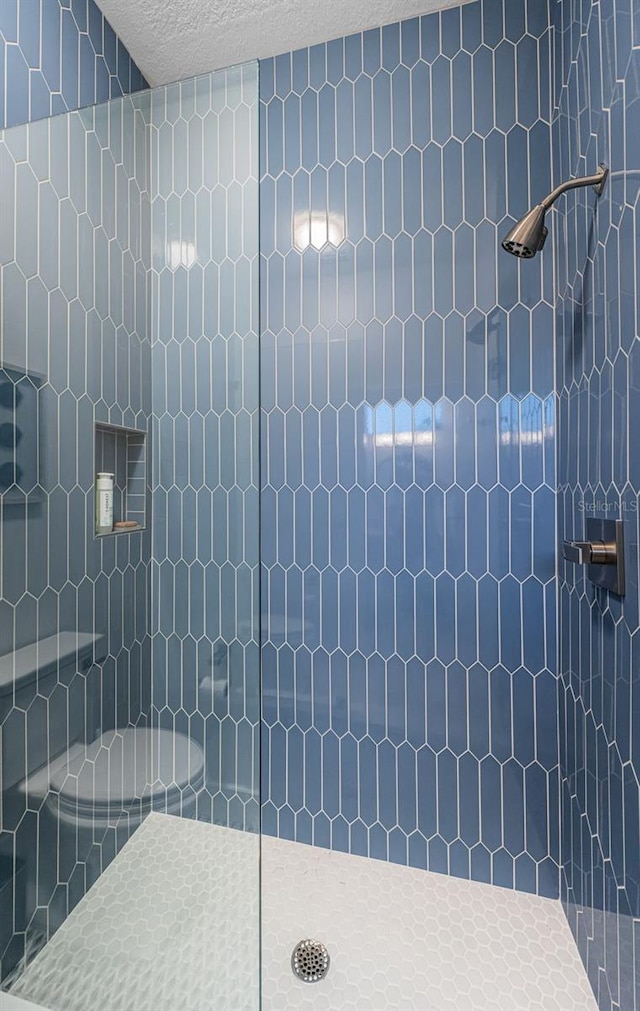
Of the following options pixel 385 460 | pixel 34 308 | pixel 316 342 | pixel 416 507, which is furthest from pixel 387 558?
pixel 34 308

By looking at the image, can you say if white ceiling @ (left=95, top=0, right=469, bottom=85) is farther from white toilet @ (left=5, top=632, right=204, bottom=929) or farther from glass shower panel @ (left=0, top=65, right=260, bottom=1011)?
white toilet @ (left=5, top=632, right=204, bottom=929)

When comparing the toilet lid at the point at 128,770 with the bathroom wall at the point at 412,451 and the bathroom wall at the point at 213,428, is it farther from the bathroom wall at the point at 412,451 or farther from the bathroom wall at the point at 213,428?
the bathroom wall at the point at 412,451

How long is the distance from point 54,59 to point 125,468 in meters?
1.14

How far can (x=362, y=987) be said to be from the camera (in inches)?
43.9

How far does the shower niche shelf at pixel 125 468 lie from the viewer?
37.7 inches

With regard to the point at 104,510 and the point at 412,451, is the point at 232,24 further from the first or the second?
the point at 104,510

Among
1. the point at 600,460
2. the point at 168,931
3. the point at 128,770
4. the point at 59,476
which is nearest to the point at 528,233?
the point at 600,460

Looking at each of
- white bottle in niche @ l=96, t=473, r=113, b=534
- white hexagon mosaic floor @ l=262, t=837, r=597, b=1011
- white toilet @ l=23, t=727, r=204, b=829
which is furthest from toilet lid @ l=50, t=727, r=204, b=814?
white hexagon mosaic floor @ l=262, t=837, r=597, b=1011

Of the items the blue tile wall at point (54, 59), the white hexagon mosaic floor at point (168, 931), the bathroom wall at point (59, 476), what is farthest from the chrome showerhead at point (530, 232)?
the white hexagon mosaic floor at point (168, 931)

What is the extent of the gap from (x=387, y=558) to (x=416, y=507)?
18cm

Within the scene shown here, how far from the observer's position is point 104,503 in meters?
0.98

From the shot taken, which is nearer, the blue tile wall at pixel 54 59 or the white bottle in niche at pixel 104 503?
the white bottle in niche at pixel 104 503

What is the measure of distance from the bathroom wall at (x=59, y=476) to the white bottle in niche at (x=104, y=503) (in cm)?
2

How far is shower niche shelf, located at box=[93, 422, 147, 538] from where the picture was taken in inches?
37.7
